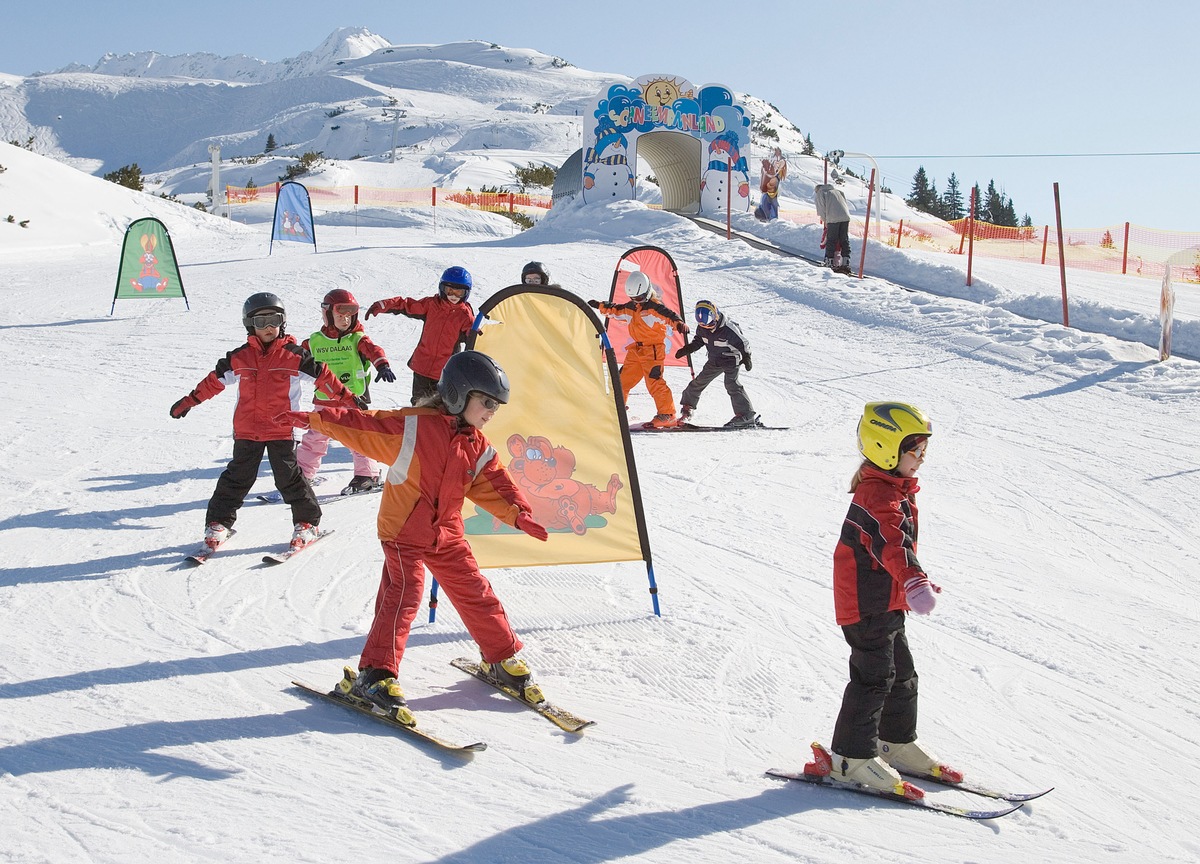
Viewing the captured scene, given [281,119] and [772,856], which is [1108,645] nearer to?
[772,856]

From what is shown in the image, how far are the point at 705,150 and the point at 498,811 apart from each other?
963 inches

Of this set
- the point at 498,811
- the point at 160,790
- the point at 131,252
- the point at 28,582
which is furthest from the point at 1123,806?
the point at 131,252

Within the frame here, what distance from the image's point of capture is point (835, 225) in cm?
1839

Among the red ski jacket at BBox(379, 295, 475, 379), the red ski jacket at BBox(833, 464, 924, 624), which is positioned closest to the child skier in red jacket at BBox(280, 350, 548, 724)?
the red ski jacket at BBox(833, 464, 924, 624)

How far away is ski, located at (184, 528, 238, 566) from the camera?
5.57m

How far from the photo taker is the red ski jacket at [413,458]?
380cm

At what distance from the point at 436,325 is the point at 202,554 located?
108 inches

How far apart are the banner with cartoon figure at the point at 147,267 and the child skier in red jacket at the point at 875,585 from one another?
1384cm

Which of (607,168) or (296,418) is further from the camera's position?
(607,168)

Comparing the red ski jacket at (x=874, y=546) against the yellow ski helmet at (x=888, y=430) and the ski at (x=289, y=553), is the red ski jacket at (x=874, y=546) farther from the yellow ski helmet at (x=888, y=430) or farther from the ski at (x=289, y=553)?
the ski at (x=289, y=553)

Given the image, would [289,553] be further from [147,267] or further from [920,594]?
[147,267]

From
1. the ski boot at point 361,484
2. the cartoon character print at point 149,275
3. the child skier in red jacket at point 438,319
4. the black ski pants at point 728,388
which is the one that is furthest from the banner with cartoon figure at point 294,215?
the ski boot at point 361,484

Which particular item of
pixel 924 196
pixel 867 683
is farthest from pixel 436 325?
pixel 924 196

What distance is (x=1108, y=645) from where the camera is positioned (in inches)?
192
